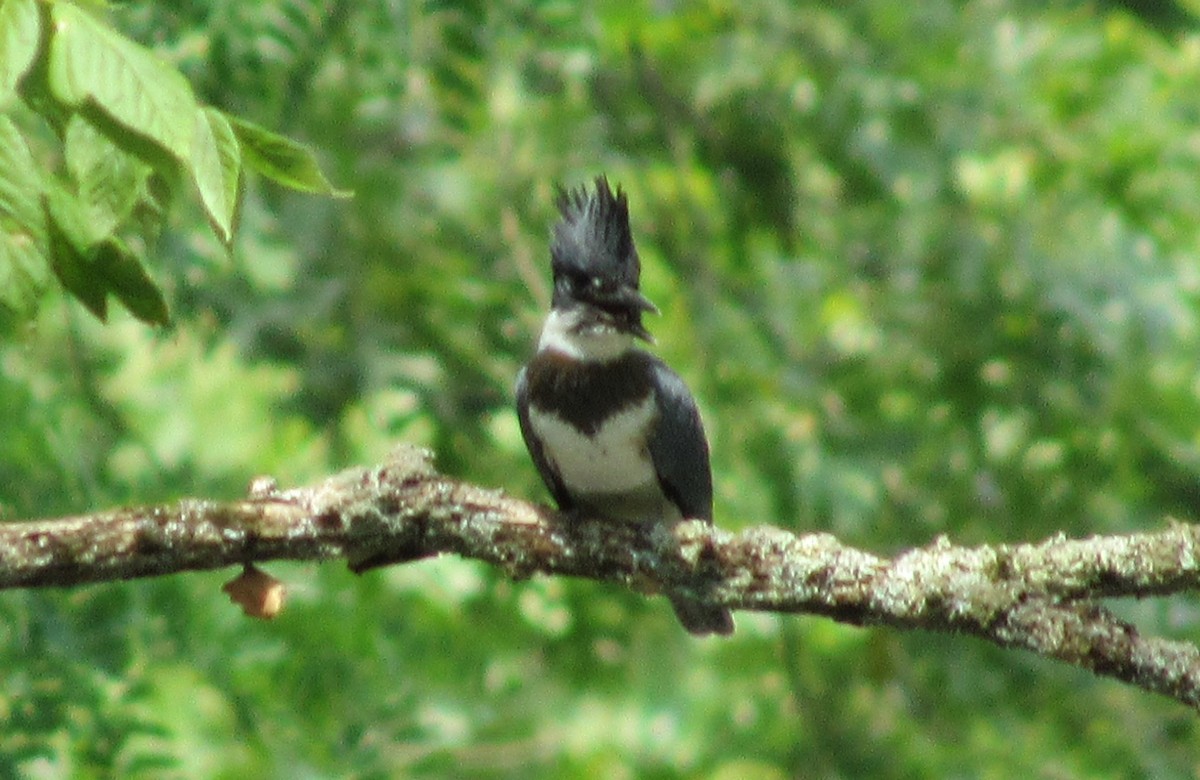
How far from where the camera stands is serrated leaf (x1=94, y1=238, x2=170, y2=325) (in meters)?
2.28

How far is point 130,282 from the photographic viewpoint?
230cm

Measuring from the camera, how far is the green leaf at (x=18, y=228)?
6.81 ft

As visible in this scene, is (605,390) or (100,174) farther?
(605,390)

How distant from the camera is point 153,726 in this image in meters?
4.01

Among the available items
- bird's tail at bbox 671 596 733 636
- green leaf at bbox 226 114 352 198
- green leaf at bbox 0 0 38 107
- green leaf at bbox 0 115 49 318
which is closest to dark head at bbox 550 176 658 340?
bird's tail at bbox 671 596 733 636

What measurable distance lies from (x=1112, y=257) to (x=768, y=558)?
363 cm

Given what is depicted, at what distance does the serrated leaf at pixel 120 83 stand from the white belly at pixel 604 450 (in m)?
2.19

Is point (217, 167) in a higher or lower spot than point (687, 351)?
lower

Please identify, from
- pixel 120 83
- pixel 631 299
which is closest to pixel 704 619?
pixel 631 299

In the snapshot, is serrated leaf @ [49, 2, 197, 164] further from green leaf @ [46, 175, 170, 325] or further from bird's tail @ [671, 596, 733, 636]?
bird's tail @ [671, 596, 733, 636]

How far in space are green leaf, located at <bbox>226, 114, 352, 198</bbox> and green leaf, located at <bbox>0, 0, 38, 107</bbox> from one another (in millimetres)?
378

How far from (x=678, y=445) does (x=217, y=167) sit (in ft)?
7.51

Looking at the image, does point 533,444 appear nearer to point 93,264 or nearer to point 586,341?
point 586,341

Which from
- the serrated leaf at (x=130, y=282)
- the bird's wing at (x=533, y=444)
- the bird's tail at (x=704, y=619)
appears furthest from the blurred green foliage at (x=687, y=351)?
the serrated leaf at (x=130, y=282)
